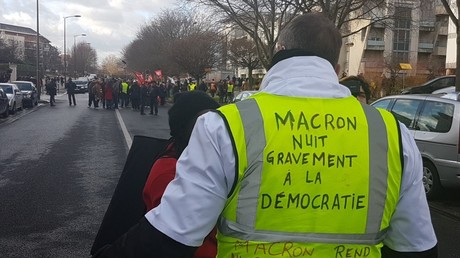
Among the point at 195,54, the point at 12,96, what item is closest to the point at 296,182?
the point at 12,96

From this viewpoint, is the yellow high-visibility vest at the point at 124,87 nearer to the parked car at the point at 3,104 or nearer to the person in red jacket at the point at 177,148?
the parked car at the point at 3,104

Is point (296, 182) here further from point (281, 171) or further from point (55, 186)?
point (55, 186)

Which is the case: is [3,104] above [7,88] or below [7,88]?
below

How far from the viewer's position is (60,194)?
784 cm

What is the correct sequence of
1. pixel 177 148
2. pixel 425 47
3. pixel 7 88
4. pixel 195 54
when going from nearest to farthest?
pixel 177 148, pixel 7 88, pixel 195 54, pixel 425 47

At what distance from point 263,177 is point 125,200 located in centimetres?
116

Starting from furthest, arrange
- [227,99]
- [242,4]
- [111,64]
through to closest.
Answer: [111,64] < [227,99] < [242,4]

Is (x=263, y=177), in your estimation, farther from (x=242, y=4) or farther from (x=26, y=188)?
(x=242, y=4)

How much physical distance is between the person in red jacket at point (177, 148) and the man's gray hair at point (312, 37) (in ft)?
2.37

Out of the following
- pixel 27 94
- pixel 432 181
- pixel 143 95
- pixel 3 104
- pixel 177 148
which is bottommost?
pixel 432 181

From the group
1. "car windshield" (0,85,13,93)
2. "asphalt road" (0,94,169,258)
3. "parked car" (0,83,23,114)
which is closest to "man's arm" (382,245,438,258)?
"asphalt road" (0,94,169,258)

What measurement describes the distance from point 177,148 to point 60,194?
19.4 ft

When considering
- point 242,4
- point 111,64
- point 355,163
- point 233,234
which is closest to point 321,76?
point 355,163

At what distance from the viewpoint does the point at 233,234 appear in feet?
5.40
